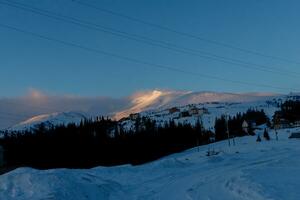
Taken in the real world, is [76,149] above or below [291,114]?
below

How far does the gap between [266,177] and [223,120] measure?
5024 inches

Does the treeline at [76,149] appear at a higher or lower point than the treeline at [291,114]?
lower

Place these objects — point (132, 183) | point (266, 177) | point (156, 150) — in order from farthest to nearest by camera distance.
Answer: point (156, 150) → point (132, 183) → point (266, 177)

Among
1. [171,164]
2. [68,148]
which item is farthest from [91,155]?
[171,164]

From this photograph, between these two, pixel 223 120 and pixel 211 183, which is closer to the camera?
pixel 211 183

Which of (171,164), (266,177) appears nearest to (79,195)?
(266,177)

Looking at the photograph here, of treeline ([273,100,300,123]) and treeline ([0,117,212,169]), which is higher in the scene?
treeline ([273,100,300,123])

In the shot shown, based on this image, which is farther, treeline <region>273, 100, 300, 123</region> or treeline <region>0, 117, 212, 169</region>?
treeline <region>273, 100, 300, 123</region>

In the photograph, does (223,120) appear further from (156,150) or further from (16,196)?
(16,196)

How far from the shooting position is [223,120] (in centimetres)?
15388

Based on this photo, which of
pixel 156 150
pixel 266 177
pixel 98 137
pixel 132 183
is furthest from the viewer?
pixel 156 150

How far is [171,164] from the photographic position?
51.3 metres

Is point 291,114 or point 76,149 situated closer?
point 76,149

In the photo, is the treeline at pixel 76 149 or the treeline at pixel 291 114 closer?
the treeline at pixel 76 149
